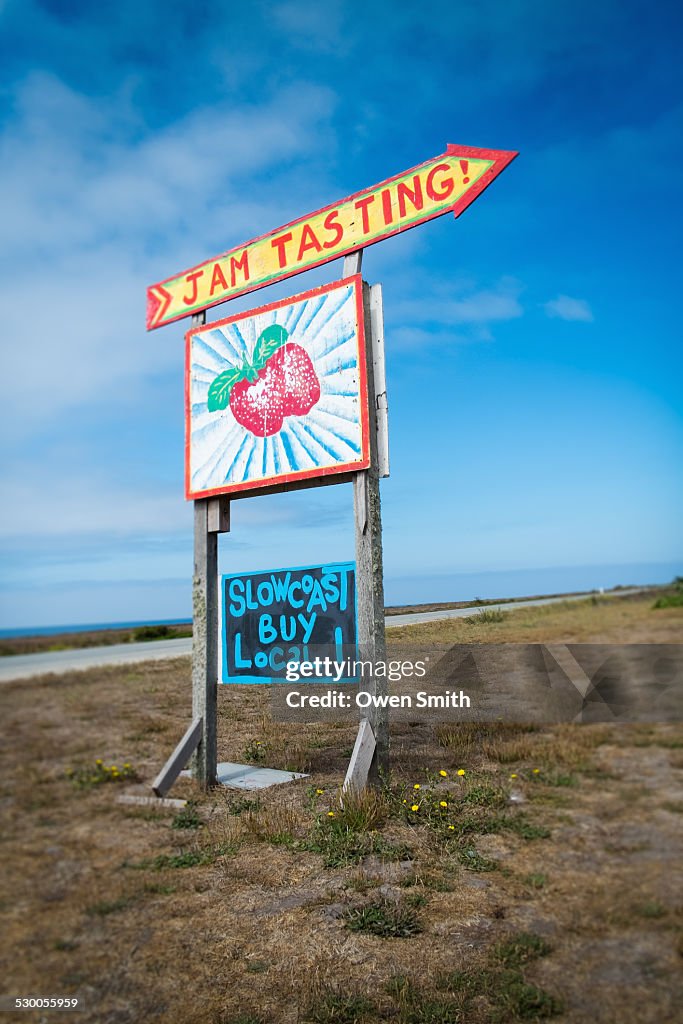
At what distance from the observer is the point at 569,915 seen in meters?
2.49

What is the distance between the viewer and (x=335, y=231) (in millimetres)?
5133

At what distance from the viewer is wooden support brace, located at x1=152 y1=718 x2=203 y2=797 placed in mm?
3961

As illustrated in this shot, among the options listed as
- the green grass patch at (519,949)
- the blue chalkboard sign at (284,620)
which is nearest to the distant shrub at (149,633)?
the blue chalkboard sign at (284,620)

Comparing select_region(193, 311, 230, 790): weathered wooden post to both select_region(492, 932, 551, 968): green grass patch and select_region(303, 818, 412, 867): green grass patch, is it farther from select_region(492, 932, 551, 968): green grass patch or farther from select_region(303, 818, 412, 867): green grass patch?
select_region(492, 932, 551, 968): green grass patch

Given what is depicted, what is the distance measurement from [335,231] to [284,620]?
3.10 metres

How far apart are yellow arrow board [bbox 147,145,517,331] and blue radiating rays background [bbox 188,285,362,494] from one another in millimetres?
429

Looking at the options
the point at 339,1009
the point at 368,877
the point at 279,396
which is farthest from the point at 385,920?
the point at 279,396

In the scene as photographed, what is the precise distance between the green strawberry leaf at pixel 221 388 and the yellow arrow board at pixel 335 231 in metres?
0.78

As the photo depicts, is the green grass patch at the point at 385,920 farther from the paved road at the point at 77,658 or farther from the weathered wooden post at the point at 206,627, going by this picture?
the weathered wooden post at the point at 206,627

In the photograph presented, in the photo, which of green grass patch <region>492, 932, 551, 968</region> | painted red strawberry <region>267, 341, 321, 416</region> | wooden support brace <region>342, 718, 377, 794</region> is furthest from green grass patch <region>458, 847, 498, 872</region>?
painted red strawberry <region>267, 341, 321, 416</region>

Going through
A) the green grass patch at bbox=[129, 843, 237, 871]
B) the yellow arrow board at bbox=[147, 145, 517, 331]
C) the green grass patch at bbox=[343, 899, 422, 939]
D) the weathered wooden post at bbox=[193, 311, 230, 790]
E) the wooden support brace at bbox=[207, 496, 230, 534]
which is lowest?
the green grass patch at bbox=[343, 899, 422, 939]

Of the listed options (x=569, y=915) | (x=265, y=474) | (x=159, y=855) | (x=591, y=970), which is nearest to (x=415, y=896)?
(x=569, y=915)

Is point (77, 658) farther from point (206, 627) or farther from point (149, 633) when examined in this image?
point (206, 627)

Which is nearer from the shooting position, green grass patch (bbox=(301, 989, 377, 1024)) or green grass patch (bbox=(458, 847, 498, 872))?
green grass patch (bbox=(301, 989, 377, 1024))
